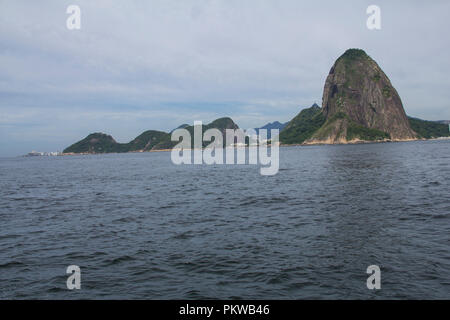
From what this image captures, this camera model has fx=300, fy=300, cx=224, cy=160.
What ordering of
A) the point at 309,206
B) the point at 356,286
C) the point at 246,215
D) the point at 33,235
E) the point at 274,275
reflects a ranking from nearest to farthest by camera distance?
the point at 356,286 < the point at 274,275 < the point at 33,235 < the point at 246,215 < the point at 309,206

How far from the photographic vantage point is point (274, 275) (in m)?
11.9

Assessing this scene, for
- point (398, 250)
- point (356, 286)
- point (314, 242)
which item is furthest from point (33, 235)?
point (398, 250)

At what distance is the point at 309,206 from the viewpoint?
24.9 meters

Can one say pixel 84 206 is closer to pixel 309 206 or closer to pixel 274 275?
pixel 309 206

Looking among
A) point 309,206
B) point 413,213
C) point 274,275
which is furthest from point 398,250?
point 309,206

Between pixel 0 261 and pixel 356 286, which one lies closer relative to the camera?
pixel 356 286

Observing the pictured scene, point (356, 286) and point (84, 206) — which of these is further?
point (84, 206)

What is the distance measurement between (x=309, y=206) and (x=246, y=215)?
5729 millimetres

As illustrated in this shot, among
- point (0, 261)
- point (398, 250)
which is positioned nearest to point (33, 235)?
point (0, 261)

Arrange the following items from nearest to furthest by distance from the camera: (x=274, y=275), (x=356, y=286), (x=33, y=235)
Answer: (x=356, y=286)
(x=274, y=275)
(x=33, y=235)

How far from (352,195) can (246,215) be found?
39.5ft
